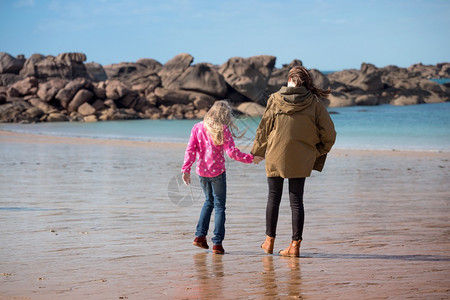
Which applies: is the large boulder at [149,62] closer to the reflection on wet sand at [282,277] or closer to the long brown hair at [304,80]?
the long brown hair at [304,80]

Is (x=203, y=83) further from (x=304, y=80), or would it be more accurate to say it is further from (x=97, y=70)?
(x=304, y=80)

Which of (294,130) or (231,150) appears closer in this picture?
(294,130)

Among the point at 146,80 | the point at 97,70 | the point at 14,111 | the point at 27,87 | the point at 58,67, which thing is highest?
the point at 97,70

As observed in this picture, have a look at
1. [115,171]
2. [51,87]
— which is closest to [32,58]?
[51,87]

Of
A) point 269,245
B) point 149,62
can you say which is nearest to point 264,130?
point 269,245

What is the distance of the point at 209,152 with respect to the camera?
17.8 ft

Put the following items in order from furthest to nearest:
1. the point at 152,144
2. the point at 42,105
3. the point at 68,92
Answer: the point at 68,92 < the point at 42,105 < the point at 152,144

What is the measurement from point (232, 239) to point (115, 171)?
22.8ft

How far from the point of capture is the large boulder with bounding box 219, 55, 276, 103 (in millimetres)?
54625

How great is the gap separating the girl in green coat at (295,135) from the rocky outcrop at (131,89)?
113ft

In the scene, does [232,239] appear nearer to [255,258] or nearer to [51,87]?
[255,258]

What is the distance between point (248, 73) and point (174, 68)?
22.0ft

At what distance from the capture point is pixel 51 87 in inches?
1902

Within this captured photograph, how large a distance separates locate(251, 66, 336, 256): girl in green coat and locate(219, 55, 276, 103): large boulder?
49173 mm
